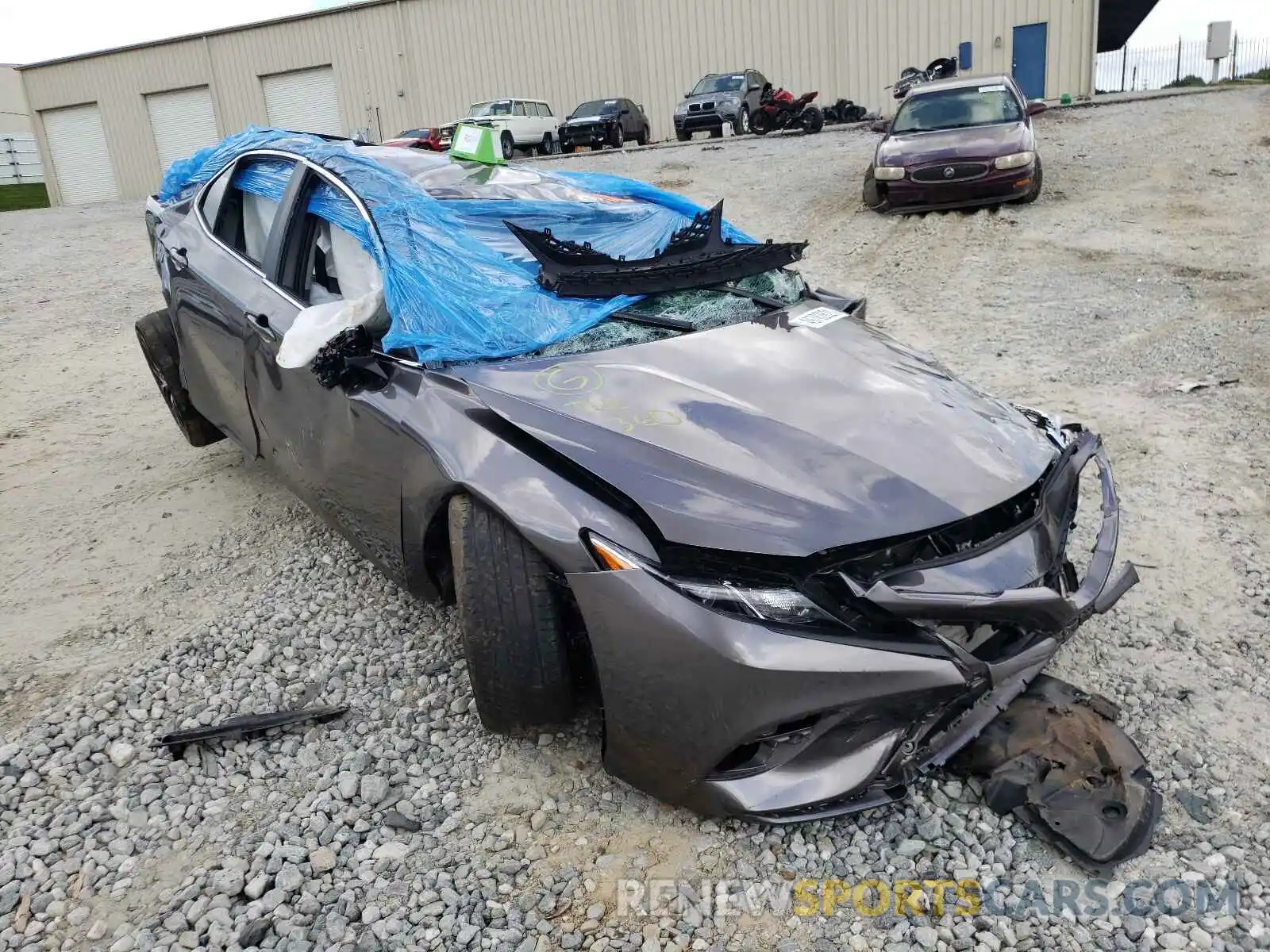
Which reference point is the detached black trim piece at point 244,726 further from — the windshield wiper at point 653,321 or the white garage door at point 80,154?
the white garage door at point 80,154

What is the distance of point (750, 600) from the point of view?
2.12 meters

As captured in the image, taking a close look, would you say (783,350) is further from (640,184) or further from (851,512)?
(640,184)

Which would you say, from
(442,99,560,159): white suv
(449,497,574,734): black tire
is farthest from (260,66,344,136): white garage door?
(449,497,574,734): black tire

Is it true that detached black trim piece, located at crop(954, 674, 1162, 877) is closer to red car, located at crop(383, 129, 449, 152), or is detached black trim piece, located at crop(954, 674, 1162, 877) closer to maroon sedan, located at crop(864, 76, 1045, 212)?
maroon sedan, located at crop(864, 76, 1045, 212)

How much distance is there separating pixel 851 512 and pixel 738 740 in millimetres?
581

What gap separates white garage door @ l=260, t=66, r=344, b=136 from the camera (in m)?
27.8

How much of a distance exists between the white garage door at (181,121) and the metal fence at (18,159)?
964 centimetres

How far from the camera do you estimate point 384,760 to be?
2648mm

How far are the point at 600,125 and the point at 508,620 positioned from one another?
21695 millimetres

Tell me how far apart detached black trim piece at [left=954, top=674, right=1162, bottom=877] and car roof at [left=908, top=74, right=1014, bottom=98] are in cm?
992

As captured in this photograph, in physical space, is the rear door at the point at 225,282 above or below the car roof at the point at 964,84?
below

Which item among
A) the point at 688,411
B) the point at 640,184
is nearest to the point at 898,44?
the point at 640,184

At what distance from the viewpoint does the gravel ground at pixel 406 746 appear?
7.01 feet

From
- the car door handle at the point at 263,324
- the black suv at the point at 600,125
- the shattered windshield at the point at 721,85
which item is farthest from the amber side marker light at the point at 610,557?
the black suv at the point at 600,125
